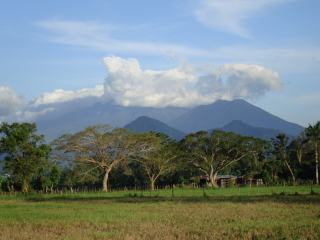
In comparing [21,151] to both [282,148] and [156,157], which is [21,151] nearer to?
[156,157]

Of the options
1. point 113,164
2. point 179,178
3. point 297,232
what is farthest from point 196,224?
point 179,178

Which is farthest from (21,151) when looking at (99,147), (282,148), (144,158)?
(282,148)

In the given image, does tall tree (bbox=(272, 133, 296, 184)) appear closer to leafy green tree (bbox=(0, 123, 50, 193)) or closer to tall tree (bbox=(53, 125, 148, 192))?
tall tree (bbox=(53, 125, 148, 192))

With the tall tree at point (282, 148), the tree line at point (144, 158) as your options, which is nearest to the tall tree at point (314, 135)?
the tree line at point (144, 158)

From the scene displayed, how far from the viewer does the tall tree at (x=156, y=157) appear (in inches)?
2921

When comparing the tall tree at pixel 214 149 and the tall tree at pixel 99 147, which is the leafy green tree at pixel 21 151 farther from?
the tall tree at pixel 214 149

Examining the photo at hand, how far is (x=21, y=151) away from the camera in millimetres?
65312

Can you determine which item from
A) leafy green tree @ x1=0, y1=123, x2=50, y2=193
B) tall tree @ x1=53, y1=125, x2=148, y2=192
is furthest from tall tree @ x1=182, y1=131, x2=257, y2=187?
leafy green tree @ x1=0, y1=123, x2=50, y2=193

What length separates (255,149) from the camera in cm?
8200

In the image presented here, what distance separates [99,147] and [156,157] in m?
9.36

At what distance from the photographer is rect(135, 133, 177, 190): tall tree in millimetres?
74188

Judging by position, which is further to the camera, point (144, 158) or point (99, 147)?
point (144, 158)

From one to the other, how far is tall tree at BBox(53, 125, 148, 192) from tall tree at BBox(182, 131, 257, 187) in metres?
10.5

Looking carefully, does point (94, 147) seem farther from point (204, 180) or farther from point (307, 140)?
point (307, 140)
